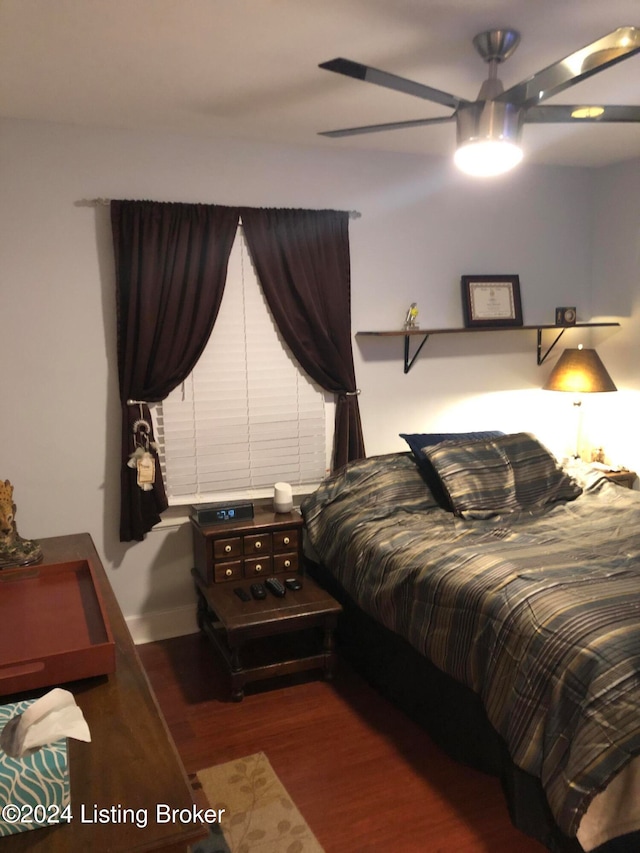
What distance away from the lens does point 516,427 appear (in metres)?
4.12

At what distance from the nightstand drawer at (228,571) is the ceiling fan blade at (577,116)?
2230 millimetres

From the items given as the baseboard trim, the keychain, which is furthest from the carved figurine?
the baseboard trim

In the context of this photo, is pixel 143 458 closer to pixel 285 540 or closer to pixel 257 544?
pixel 257 544

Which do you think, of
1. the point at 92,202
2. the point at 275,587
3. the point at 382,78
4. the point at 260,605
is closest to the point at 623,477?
the point at 275,587

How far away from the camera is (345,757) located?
243cm

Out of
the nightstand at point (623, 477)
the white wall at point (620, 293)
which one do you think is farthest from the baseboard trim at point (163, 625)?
the white wall at point (620, 293)

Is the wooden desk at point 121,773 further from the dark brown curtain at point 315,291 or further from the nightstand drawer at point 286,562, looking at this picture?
the dark brown curtain at point 315,291

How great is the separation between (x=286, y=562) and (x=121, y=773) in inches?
79.6

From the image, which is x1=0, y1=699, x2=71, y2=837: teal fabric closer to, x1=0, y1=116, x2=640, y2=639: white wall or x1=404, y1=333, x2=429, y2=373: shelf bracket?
x1=0, y1=116, x2=640, y2=639: white wall

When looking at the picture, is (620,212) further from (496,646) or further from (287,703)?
(287,703)

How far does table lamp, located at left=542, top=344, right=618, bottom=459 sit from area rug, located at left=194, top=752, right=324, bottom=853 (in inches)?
104

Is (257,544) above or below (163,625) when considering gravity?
above

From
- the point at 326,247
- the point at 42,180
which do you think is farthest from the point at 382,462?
the point at 42,180

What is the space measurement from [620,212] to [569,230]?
1.00 ft
